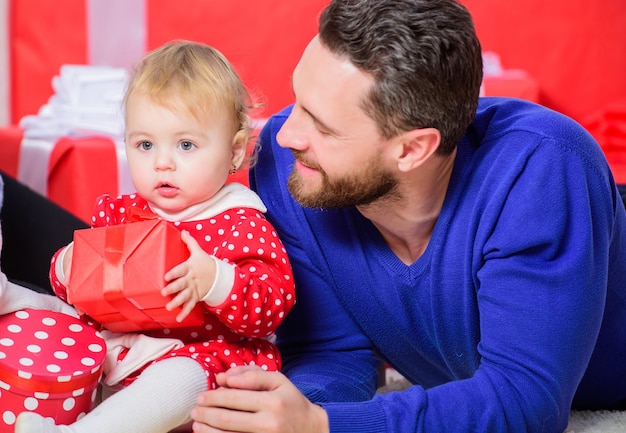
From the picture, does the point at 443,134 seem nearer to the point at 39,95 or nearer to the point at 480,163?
the point at 480,163

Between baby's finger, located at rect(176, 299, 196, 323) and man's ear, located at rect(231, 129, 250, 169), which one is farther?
man's ear, located at rect(231, 129, 250, 169)

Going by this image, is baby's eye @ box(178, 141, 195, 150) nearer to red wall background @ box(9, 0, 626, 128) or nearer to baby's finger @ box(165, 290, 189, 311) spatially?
baby's finger @ box(165, 290, 189, 311)

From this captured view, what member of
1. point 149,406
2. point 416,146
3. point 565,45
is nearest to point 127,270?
point 149,406

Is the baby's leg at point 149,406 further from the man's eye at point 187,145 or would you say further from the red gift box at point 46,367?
the man's eye at point 187,145

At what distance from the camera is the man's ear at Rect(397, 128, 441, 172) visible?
1.42m

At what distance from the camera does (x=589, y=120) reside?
3023 mm

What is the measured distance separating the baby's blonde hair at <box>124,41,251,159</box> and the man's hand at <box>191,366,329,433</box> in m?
0.41

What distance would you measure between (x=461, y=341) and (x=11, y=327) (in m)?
0.73

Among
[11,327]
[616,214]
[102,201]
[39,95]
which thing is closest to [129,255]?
[11,327]

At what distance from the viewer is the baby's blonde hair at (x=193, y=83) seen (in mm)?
1385

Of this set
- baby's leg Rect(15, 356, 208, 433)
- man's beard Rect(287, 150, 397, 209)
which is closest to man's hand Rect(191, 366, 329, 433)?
baby's leg Rect(15, 356, 208, 433)

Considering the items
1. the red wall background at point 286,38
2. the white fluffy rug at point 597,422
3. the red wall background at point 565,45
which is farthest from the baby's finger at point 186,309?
the red wall background at point 565,45

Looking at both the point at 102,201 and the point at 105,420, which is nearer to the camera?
the point at 105,420

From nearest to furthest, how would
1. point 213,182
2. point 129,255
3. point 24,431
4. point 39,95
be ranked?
1. point 24,431
2. point 129,255
3. point 213,182
4. point 39,95
